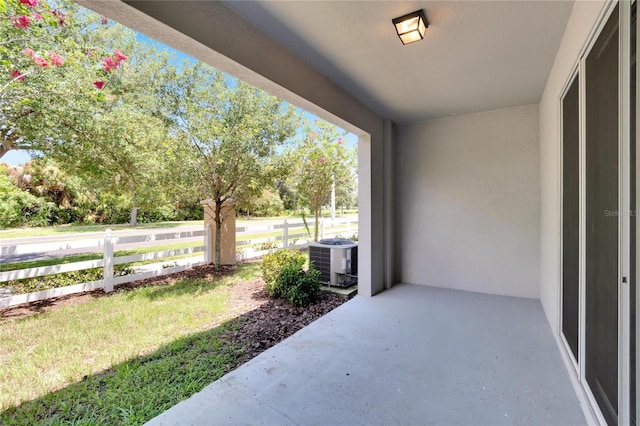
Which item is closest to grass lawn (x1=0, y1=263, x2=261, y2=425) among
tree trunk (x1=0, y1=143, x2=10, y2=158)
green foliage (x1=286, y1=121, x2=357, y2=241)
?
tree trunk (x1=0, y1=143, x2=10, y2=158)

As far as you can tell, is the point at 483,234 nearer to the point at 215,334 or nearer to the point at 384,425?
the point at 384,425

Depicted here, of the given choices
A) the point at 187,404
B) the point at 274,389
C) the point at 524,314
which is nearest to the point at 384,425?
the point at 274,389

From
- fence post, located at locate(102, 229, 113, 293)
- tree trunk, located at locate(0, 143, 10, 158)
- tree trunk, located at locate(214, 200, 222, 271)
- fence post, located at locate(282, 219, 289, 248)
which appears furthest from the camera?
fence post, located at locate(282, 219, 289, 248)

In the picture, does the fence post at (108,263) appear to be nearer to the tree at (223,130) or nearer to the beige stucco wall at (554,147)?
the tree at (223,130)

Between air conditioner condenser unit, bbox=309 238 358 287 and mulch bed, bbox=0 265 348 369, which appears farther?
air conditioner condenser unit, bbox=309 238 358 287

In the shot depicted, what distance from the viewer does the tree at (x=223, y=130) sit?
4.87m

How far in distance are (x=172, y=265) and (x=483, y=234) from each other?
5.63 meters

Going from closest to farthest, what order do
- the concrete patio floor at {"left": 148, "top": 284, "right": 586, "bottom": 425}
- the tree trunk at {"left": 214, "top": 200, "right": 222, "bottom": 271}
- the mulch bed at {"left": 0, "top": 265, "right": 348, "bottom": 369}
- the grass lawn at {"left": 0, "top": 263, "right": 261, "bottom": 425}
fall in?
the concrete patio floor at {"left": 148, "top": 284, "right": 586, "bottom": 425} < the grass lawn at {"left": 0, "top": 263, "right": 261, "bottom": 425} < the mulch bed at {"left": 0, "top": 265, "right": 348, "bottom": 369} < the tree trunk at {"left": 214, "top": 200, "right": 222, "bottom": 271}

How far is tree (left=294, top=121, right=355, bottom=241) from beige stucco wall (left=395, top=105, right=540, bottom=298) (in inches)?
124

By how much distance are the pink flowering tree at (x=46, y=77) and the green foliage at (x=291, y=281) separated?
3.31 m

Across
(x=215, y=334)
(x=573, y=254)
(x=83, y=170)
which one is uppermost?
(x=83, y=170)

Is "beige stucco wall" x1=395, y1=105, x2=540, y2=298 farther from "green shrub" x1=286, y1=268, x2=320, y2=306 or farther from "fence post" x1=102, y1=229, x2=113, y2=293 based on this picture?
"fence post" x1=102, y1=229, x2=113, y2=293

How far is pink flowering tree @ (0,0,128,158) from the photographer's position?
3008mm

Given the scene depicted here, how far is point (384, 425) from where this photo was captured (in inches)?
66.3
